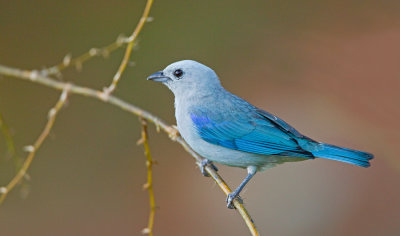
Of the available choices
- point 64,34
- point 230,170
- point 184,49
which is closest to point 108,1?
point 64,34

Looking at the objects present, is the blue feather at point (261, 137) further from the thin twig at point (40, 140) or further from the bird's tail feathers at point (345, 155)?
the thin twig at point (40, 140)

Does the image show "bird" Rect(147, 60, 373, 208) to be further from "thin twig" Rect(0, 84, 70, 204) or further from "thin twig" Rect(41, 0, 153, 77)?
"thin twig" Rect(0, 84, 70, 204)

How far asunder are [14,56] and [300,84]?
13.1 ft

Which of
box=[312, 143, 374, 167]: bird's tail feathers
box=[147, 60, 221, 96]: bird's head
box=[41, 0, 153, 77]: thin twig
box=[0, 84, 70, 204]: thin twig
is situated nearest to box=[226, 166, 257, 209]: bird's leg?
box=[312, 143, 374, 167]: bird's tail feathers

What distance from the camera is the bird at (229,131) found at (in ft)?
12.4

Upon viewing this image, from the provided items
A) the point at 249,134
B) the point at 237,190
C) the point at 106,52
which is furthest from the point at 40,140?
the point at 249,134

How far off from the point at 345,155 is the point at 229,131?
2.99ft

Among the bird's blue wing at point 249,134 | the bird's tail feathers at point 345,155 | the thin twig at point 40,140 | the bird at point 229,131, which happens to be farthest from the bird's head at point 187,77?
the thin twig at point 40,140

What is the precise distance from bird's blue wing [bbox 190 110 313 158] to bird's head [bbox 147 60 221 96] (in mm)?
233

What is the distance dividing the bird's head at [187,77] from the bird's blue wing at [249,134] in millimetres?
233

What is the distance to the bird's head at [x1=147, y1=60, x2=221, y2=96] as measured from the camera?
4141 millimetres

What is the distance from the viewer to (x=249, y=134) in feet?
13.0

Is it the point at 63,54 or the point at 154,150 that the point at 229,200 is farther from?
the point at 63,54

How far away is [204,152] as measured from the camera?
3.79m
